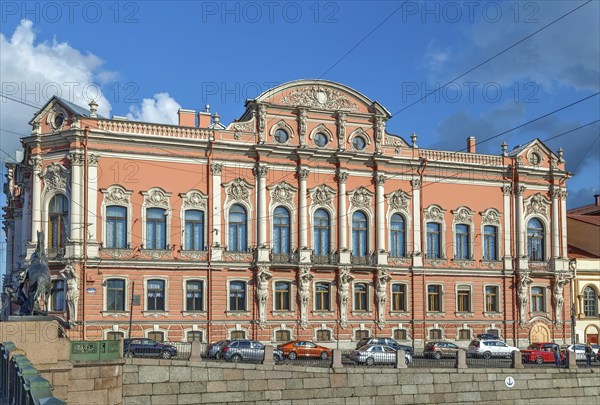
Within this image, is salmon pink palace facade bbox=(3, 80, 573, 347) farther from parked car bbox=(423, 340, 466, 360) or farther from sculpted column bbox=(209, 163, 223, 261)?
parked car bbox=(423, 340, 466, 360)

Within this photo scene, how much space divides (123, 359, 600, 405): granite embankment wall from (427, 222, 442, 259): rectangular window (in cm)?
1318

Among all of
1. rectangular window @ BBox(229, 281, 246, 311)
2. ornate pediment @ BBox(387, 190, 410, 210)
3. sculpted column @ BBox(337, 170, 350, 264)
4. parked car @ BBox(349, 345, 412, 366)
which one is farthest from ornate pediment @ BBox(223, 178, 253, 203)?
parked car @ BBox(349, 345, 412, 366)

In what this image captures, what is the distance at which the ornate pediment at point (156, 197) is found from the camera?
126 ft

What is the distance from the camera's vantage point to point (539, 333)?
4550 centimetres

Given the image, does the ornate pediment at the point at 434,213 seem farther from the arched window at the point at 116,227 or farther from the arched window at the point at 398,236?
the arched window at the point at 116,227

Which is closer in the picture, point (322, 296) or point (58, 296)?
point (58, 296)

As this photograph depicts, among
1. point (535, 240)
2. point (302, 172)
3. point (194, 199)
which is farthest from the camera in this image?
point (535, 240)

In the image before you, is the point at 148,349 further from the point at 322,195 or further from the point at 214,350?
the point at 322,195

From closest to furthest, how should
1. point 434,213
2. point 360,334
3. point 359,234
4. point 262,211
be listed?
point 262,211, point 360,334, point 359,234, point 434,213

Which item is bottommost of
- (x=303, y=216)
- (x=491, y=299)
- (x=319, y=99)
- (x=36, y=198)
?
(x=491, y=299)

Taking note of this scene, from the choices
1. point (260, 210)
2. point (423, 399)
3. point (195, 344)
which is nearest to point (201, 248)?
point (260, 210)

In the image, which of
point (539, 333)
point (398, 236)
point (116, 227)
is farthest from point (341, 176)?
point (539, 333)

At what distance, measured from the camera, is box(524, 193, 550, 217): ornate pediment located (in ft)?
152

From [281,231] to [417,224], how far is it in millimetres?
7916
